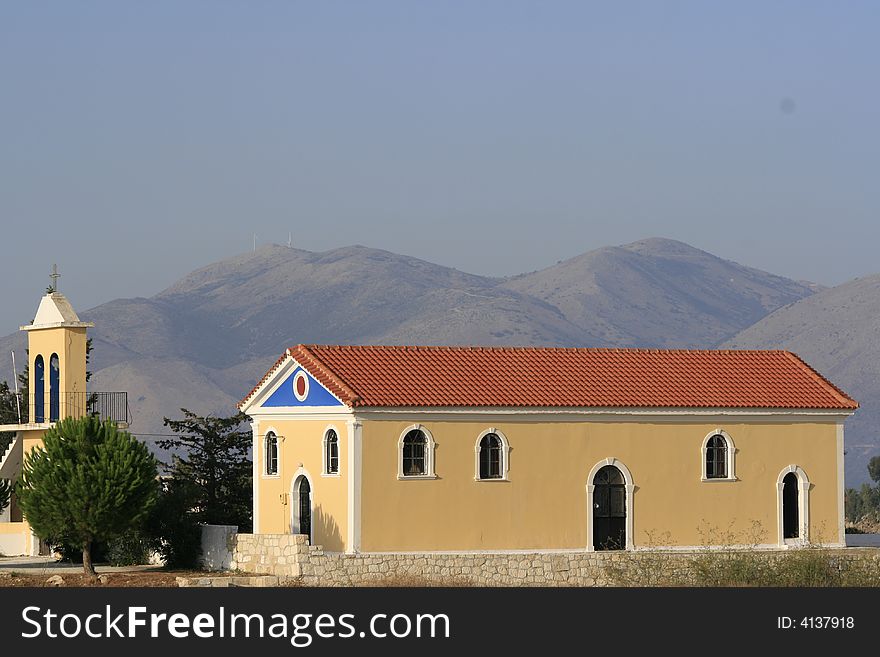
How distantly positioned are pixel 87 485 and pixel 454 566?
9100 mm

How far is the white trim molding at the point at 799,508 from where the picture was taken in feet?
160

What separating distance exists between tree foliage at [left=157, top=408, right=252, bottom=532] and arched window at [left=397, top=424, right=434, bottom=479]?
316 inches

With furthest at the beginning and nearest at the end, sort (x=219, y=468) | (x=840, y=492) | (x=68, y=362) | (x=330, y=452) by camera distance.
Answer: (x=219, y=468) < (x=68, y=362) < (x=840, y=492) < (x=330, y=452)

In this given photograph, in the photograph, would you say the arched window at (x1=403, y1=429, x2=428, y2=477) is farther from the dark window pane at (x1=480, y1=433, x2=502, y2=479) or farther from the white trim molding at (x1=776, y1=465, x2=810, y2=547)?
the white trim molding at (x1=776, y1=465, x2=810, y2=547)

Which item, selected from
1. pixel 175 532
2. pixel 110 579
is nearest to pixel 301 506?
pixel 175 532

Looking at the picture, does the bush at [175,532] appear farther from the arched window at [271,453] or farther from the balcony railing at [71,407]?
the balcony railing at [71,407]

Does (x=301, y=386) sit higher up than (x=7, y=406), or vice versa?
(x=7, y=406)

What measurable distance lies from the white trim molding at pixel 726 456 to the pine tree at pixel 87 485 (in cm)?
1435

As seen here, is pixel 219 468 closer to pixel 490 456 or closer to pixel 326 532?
pixel 326 532

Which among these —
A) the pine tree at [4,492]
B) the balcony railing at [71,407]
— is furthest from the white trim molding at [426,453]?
the pine tree at [4,492]

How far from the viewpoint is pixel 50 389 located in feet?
168
